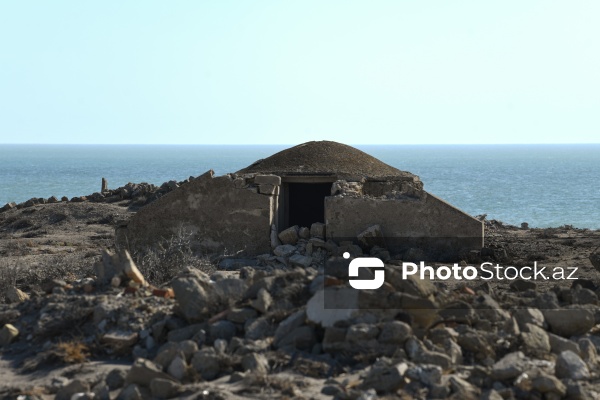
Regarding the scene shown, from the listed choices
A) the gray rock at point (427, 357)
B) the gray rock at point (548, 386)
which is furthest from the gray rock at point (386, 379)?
the gray rock at point (548, 386)

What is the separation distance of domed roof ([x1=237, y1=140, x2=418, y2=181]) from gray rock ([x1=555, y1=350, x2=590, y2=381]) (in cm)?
949

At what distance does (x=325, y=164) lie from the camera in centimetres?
1845

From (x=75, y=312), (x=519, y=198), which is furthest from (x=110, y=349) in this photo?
(x=519, y=198)

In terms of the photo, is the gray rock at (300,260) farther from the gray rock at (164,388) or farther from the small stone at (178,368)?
the gray rock at (164,388)

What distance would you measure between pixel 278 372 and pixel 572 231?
16.8 meters

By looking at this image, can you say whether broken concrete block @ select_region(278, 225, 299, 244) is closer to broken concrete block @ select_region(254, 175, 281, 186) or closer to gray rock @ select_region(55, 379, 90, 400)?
broken concrete block @ select_region(254, 175, 281, 186)

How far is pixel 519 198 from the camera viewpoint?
56062 mm

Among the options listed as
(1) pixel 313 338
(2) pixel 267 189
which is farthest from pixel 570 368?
(2) pixel 267 189

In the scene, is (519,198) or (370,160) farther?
(519,198)

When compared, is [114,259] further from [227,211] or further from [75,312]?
[227,211]

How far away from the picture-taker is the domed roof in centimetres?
1791

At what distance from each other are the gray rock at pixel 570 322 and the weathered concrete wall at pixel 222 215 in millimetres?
7671

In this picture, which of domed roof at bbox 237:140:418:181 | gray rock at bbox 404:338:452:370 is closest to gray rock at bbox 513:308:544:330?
gray rock at bbox 404:338:452:370

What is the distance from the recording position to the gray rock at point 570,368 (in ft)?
27.4
